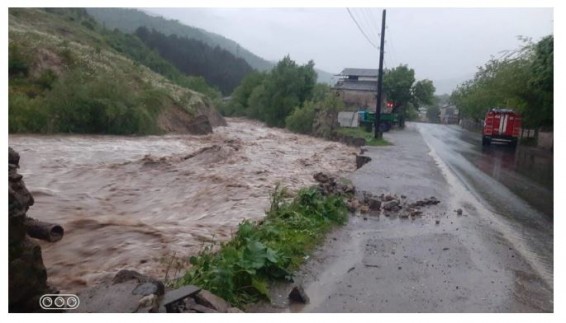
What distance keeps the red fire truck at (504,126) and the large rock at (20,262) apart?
A: 27.1 meters

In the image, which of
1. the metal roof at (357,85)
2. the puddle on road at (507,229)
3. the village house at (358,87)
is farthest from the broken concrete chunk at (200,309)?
the metal roof at (357,85)

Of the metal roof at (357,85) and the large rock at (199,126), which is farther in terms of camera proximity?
the metal roof at (357,85)

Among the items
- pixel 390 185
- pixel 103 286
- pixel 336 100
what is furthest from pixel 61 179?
pixel 336 100

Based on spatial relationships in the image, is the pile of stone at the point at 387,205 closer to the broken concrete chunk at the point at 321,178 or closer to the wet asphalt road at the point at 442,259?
the wet asphalt road at the point at 442,259

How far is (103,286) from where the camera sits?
448cm

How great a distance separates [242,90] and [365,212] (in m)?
55.3

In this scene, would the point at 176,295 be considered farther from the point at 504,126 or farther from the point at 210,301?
the point at 504,126

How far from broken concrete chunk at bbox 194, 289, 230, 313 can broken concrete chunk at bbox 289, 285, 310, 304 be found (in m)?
0.76

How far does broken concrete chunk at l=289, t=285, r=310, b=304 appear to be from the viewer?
4.93 m

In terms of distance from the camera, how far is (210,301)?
4328 millimetres

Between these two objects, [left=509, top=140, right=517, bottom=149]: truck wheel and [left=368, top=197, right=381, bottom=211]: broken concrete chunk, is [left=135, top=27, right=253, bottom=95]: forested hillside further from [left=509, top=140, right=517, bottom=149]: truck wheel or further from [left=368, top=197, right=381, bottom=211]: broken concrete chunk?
[left=368, top=197, right=381, bottom=211]: broken concrete chunk

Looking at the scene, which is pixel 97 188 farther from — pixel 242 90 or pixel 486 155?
pixel 242 90

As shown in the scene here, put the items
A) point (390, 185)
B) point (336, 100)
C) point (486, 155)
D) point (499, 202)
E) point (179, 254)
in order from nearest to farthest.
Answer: point (179, 254) < point (499, 202) < point (390, 185) < point (486, 155) < point (336, 100)

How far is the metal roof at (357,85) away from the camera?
58434 millimetres
